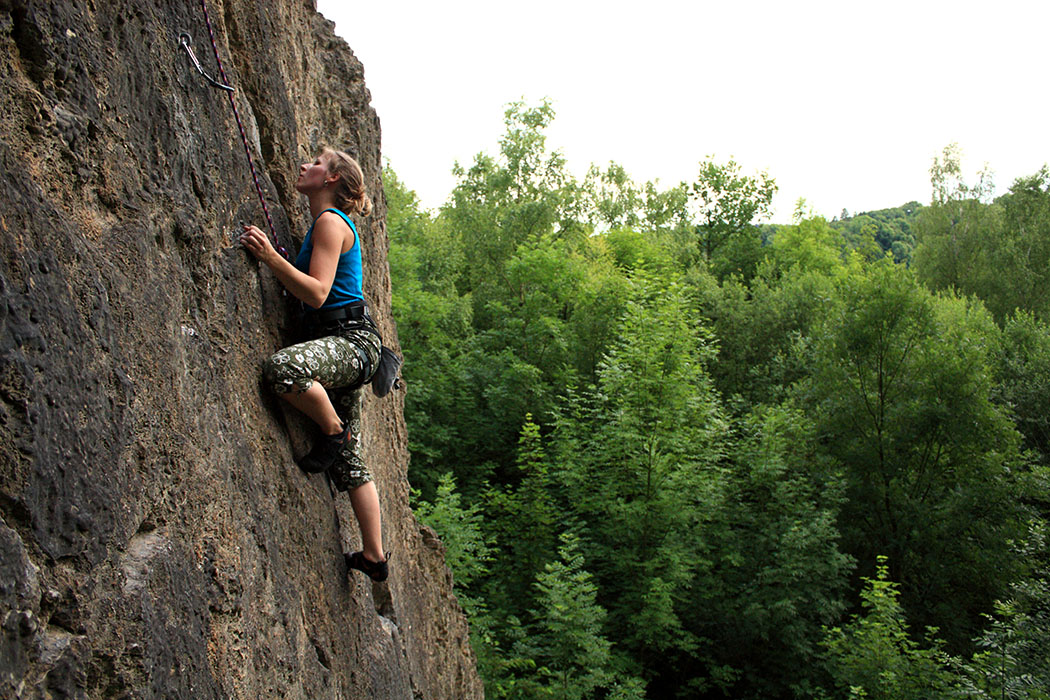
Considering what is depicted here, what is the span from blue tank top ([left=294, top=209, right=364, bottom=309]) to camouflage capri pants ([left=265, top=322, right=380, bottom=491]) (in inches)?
5.2

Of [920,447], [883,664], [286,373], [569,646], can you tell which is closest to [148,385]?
[286,373]

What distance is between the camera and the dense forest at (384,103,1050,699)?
14703 mm

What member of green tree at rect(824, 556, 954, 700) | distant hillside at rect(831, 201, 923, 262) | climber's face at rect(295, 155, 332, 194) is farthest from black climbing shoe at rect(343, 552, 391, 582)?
distant hillside at rect(831, 201, 923, 262)

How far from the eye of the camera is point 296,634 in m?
3.46

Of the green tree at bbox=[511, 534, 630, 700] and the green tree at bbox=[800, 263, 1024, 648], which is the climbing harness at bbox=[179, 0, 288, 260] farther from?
the green tree at bbox=[800, 263, 1024, 648]

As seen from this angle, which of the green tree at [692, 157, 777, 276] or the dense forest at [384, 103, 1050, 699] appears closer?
the dense forest at [384, 103, 1050, 699]

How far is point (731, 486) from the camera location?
61.5 feet

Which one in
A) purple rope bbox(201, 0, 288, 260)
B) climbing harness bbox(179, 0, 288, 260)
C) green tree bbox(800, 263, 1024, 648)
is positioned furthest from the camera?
green tree bbox(800, 263, 1024, 648)

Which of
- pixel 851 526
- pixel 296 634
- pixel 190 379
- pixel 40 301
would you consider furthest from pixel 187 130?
pixel 851 526

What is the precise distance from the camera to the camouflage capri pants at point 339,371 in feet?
11.2

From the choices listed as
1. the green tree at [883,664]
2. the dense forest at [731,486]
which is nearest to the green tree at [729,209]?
the dense forest at [731,486]

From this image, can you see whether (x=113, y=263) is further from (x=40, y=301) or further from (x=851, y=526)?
(x=851, y=526)

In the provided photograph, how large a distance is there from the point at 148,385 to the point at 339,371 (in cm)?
124

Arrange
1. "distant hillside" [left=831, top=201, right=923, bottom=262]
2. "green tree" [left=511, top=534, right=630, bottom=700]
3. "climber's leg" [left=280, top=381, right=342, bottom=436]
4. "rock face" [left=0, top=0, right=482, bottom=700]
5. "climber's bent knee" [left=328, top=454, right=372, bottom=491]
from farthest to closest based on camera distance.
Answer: "distant hillside" [left=831, top=201, right=923, bottom=262], "green tree" [left=511, top=534, right=630, bottom=700], "climber's bent knee" [left=328, top=454, right=372, bottom=491], "climber's leg" [left=280, top=381, right=342, bottom=436], "rock face" [left=0, top=0, right=482, bottom=700]
